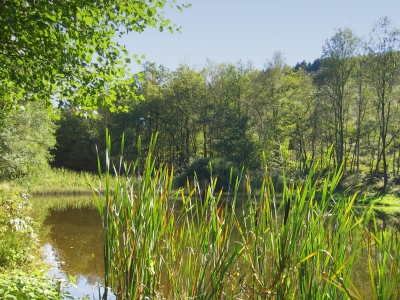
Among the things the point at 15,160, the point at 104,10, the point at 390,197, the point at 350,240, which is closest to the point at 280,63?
the point at 390,197

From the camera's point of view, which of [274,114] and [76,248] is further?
[274,114]

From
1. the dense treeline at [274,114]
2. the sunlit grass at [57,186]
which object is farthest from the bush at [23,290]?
the dense treeline at [274,114]

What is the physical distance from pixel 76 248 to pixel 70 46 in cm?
492

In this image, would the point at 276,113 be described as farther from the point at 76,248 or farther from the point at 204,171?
the point at 76,248

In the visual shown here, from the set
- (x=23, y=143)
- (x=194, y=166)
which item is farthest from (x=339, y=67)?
(x=23, y=143)

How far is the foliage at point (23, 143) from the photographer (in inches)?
595

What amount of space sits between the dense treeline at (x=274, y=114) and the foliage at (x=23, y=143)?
4549 millimetres

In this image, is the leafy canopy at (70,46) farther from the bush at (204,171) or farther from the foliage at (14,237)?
the bush at (204,171)

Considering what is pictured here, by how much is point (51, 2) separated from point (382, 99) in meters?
20.8

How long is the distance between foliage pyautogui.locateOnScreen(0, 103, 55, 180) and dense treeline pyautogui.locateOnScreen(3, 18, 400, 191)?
14.9 feet

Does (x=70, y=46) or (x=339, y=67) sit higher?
(x=339, y=67)

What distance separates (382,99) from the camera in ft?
73.6

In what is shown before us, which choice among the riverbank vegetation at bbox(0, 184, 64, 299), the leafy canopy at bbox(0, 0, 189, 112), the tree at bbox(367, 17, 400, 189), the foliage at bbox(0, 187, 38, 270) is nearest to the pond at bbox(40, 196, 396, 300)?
the riverbank vegetation at bbox(0, 184, 64, 299)

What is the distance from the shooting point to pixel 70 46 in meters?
5.57
